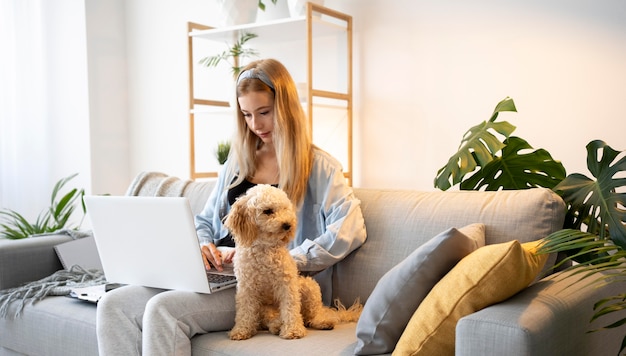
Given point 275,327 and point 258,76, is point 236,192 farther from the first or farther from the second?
point 275,327

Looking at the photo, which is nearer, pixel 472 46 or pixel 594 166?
pixel 594 166

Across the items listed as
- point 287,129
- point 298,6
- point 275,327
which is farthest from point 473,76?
point 275,327

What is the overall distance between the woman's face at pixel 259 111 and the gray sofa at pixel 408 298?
363 millimetres

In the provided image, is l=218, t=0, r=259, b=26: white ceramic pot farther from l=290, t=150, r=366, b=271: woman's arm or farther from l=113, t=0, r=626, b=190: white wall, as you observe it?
l=290, t=150, r=366, b=271: woman's arm

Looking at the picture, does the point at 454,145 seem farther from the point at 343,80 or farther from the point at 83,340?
the point at 83,340

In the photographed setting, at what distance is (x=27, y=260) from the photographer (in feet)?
8.32

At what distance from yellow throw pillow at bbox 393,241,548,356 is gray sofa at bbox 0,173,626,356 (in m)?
0.02

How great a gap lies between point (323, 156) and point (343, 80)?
1.16m

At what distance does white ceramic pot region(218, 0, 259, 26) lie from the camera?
3.30 metres

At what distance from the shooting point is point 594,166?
1875mm

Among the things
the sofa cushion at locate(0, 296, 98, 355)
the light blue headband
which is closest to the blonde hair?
the light blue headband

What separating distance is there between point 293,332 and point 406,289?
37 cm

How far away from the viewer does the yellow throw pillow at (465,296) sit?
1405 millimetres

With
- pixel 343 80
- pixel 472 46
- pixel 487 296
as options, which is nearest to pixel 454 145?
pixel 472 46
